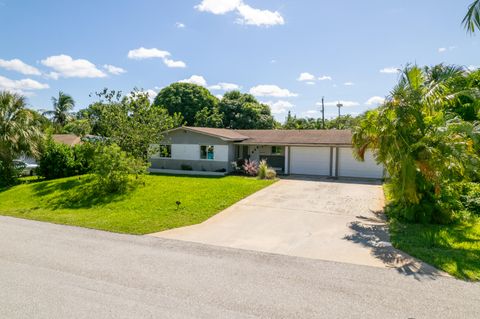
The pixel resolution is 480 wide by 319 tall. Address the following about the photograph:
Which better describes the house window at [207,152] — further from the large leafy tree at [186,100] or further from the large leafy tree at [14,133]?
the large leafy tree at [186,100]

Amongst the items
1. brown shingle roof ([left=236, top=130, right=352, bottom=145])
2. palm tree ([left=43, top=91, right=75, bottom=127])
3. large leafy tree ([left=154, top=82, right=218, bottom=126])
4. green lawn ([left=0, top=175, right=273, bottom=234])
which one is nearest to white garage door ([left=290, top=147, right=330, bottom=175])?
brown shingle roof ([left=236, top=130, right=352, bottom=145])

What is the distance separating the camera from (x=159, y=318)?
474cm

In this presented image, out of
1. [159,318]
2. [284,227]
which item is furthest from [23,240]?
[284,227]

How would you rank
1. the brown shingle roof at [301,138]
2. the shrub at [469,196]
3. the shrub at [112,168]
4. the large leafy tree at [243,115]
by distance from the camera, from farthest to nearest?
the large leafy tree at [243,115] < the brown shingle roof at [301,138] < the shrub at [112,168] < the shrub at [469,196]

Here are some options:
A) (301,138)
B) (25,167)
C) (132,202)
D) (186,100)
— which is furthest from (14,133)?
(186,100)

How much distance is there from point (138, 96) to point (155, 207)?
8.09 metres

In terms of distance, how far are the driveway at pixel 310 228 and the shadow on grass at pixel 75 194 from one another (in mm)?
6558

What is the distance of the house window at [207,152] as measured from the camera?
2289 centimetres

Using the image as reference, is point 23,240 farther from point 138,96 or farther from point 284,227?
point 138,96

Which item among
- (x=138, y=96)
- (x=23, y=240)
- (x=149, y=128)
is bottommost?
(x=23, y=240)

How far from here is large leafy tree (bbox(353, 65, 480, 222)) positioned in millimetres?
9656

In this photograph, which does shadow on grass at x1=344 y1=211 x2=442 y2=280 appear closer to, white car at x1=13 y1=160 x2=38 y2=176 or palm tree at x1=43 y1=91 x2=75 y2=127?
white car at x1=13 y1=160 x2=38 y2=176

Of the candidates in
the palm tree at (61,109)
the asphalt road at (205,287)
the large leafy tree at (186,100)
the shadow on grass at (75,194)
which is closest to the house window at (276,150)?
the shadow on grass at (75,194)

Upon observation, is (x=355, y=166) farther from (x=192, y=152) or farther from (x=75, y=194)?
(x=75, y=194)
